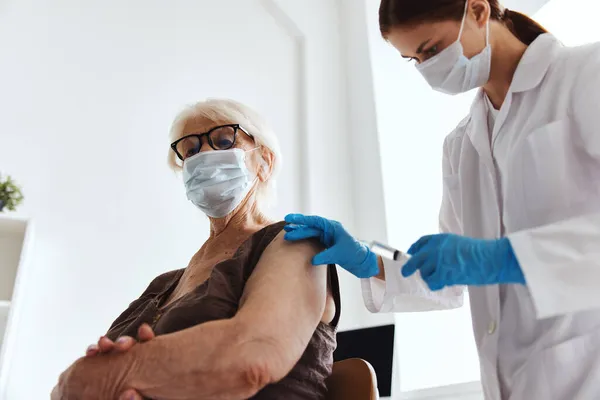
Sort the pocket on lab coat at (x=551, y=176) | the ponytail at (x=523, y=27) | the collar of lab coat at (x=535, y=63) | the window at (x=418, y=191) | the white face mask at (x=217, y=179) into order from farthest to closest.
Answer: the window at (x=418, y=191)
the white face mask at (x=217, y=179)
the ponytail at (x=523, y=27)
the collar of lab coat at (x=535, y=63)
the pocket on lab coat at (x=551, y=176)

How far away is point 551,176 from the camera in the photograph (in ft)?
3.39

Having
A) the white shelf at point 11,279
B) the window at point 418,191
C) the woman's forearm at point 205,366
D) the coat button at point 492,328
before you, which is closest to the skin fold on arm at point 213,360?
the woman's forearm at point 205,366

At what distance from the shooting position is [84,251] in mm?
2260

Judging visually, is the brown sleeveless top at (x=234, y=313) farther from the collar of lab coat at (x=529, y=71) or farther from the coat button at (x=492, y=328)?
the collar of lab coat at (x=529, y=71)

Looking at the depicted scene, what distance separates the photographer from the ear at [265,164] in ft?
4.97

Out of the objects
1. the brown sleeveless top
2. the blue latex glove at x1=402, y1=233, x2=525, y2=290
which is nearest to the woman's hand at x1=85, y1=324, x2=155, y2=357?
the brown sleeveless top

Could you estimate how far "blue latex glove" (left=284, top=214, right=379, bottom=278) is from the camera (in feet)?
3.68

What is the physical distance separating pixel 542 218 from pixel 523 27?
1.54 feet

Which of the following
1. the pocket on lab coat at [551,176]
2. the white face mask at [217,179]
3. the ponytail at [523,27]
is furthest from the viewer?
the white face mask at [217,179]

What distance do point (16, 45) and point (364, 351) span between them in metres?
1.95

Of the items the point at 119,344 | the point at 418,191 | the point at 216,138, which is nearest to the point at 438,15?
the point at 216,138

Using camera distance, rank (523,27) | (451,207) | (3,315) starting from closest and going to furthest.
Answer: (523,27) < (451,207) < (3,315)

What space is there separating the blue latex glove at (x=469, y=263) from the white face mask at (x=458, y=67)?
400 mm

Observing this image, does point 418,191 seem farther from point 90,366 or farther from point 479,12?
point 90,366
